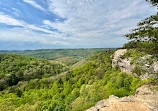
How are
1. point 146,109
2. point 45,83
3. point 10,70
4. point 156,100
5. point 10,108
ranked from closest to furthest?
point 146,109 → point 156,100 → point 10,108 → point 45,83 → point 10,70

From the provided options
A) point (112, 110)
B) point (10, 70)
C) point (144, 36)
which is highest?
point (144, 36)

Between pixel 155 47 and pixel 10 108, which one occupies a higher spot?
pixel 155 47

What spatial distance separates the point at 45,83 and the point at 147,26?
8549cm

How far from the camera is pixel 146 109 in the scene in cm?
910

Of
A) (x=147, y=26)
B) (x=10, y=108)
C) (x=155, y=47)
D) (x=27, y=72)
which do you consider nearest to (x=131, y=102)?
(x=155, y=47)

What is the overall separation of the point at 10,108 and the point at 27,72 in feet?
318

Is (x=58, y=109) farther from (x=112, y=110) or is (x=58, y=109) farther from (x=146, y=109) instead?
(x=146, y=109)

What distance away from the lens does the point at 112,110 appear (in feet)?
31.6

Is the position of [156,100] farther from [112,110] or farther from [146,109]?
[112,110]

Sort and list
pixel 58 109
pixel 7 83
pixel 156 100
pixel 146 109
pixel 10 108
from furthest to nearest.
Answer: pixel 7 83 < pixel 58 109 < pixel 10 108 < pixel 156 100 < pixel 146 109

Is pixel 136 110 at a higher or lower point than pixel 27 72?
higher

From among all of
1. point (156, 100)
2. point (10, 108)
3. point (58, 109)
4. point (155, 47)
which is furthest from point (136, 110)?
point (10, 108)

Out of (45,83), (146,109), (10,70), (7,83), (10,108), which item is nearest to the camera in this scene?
(146,109)

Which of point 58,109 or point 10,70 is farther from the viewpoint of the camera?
point 10,70
